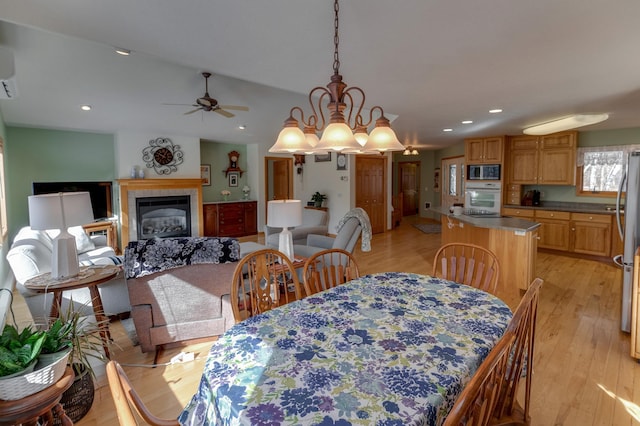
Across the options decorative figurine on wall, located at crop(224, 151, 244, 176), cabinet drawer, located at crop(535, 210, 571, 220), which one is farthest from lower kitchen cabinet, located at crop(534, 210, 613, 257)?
decorative figurine on wall, located at crop(224, 151, 244, 176)

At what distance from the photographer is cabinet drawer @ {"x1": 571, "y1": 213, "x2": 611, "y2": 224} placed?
5.24 m

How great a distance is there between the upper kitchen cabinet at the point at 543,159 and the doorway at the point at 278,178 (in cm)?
502

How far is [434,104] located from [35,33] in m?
3.85

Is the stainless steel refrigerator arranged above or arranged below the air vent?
below

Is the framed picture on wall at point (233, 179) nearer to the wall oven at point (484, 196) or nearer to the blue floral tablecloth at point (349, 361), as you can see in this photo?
the wall oven at point (484, 196)

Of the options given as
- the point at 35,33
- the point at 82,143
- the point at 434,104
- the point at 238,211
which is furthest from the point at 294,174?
the point at 35,33

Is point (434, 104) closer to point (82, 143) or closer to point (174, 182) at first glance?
point (174, 182)

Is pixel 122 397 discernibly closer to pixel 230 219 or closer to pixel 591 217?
pixel 591 217

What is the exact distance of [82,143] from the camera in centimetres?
634

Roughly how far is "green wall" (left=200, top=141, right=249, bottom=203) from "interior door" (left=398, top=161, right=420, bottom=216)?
216 inches

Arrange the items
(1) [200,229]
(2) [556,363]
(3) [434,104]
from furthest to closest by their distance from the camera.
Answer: (1) [200,229] → (3) [434,104] → (2) [556,363]

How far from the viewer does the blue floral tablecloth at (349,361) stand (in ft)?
3.15

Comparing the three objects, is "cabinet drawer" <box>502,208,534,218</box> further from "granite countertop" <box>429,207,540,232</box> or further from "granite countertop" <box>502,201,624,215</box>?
"granite countertop" <box>429,207,540,232</box>

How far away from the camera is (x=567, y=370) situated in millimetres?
2416
